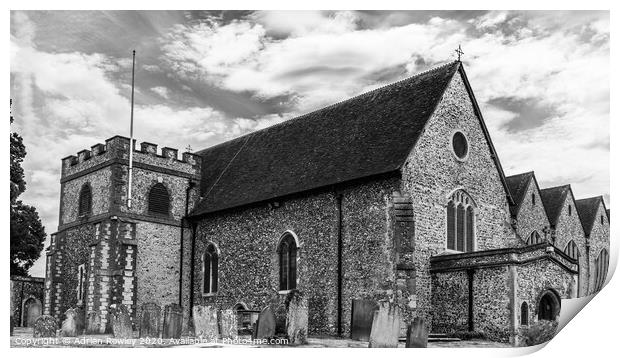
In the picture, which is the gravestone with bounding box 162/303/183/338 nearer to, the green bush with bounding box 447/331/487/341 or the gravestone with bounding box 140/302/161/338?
the gravestone with bounding box 140/302/161/338

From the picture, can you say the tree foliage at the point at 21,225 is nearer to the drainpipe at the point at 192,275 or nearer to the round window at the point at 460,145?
the drainpipe at the point at 192,275

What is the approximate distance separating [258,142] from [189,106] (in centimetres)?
1053

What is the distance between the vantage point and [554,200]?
1451 inches

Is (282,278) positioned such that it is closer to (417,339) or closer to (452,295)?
(452,295)

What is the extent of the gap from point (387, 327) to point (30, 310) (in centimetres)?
2223

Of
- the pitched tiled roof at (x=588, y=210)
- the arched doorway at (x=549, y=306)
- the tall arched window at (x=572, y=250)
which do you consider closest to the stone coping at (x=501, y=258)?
the arched doorway at (x=549, y=306)

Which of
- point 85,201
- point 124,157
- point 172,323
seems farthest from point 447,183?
point 85,201

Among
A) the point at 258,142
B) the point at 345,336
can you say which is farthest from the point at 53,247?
the point at 345,336

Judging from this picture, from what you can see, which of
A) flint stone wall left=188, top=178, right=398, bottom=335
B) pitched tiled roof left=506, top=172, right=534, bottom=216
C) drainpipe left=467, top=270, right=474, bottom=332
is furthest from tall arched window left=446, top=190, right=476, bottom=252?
pitched tiled roof left=506, top=172, right=534, bottom=216

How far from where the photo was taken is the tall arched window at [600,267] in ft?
81.9

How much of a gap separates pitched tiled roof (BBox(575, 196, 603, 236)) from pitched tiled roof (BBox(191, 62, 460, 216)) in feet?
47.9

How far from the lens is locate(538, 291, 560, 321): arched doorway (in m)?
22.7

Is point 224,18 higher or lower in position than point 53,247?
higher
